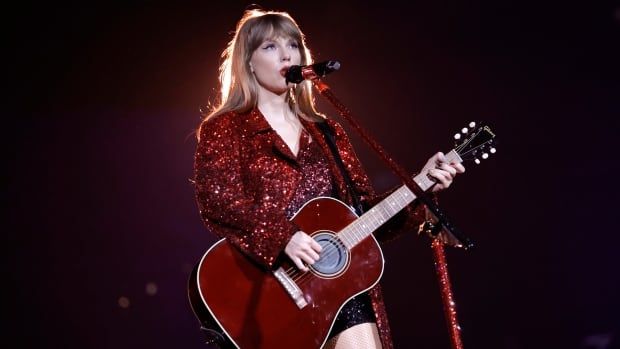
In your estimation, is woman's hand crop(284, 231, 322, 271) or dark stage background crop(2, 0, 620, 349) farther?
dark stage background crop(2, 0, 620, 349)

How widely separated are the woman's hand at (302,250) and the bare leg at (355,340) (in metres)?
0.31

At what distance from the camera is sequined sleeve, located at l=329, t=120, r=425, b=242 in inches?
105

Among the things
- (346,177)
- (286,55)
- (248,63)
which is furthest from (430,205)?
(248,63)

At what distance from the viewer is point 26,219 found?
12.8ft

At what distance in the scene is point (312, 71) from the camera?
87.2 inches

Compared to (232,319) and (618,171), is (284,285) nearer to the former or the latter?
(232,319)

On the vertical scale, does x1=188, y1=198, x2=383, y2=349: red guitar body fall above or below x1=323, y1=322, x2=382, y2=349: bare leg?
above

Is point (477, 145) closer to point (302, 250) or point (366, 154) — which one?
point (302, 250)

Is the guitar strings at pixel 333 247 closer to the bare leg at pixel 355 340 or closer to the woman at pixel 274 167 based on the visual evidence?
the woman at pixel 274 167

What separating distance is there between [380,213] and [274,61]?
83cm

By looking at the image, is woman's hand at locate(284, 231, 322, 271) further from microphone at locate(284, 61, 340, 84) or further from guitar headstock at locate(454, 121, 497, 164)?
guitar headstock at locate(454, 121, 497, 164)

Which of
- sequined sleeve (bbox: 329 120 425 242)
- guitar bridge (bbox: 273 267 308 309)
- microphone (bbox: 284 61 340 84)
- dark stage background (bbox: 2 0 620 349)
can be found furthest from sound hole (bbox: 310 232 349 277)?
dark stage background (bbox: 2 0 620 349)

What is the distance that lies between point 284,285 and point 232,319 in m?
0.22

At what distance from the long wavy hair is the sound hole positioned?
2.27 ft
